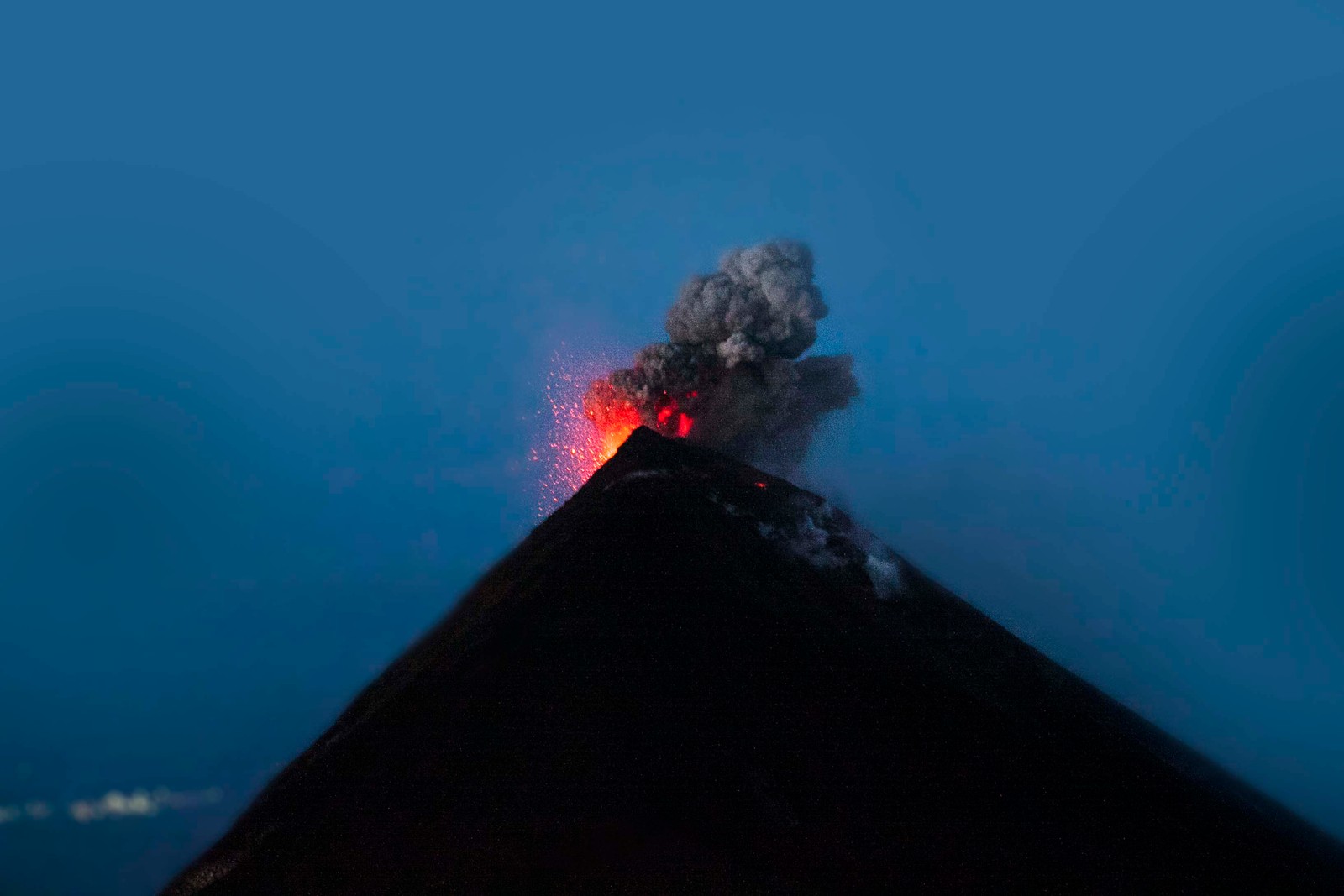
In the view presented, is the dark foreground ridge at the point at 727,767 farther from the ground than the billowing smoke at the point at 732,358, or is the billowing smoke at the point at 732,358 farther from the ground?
the billowing smoke at the point at 732,358

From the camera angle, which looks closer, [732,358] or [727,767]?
[727,767]

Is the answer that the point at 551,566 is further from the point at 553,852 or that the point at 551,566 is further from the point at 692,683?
the point at 553,852

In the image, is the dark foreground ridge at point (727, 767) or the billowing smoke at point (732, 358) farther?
the billowing smoke at point (732, 358)

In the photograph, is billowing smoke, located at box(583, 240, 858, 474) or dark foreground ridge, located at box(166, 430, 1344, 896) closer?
dark foreground ridge, located at box(166, 430, 1344, 896)

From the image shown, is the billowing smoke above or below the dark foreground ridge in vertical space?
above

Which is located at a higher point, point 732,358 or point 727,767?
point 732,358
